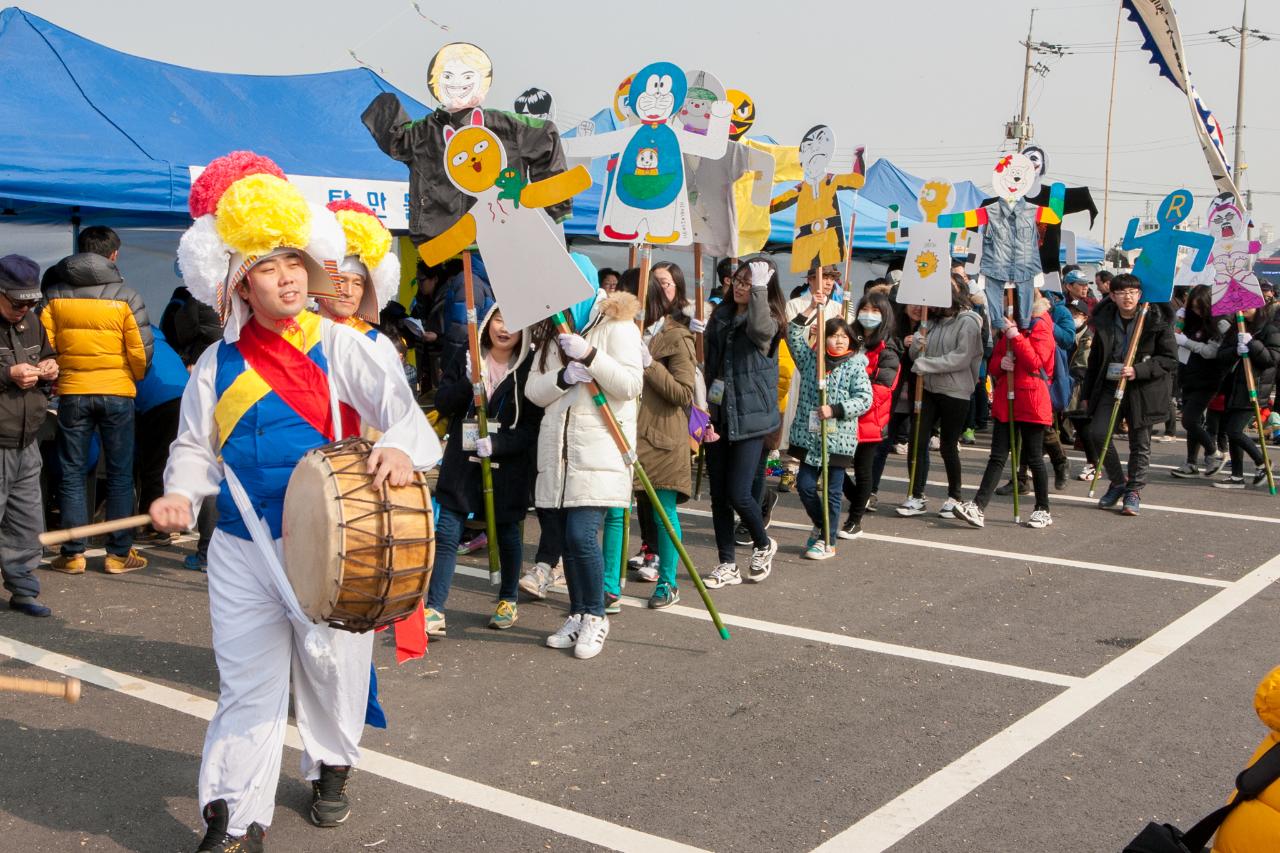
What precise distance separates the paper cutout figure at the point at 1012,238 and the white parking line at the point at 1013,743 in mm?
3161

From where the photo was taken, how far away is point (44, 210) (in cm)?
872

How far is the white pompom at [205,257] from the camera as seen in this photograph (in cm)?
381

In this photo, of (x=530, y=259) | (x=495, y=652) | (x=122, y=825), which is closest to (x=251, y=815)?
(x=122, y=825)

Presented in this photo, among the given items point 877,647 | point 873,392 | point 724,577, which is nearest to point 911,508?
point 873,392

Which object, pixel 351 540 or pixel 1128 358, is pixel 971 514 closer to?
pixel 1128 358

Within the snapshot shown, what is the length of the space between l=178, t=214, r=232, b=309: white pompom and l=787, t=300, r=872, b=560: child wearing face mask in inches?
185

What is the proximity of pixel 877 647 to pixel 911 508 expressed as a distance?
3.73 metres

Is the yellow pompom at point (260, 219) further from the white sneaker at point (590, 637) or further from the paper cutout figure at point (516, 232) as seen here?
the white sneaker at point (590, 637)

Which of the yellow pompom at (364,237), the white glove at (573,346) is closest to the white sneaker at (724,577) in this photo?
the white glove at (573,346)

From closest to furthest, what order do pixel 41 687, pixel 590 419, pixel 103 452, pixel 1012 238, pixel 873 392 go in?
1. pixel 41 687
2. pixel 590 419
3. pixel 103 452
4. pixel 873 392
5. pixel 1012 238

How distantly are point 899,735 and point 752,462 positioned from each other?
98.0 inches

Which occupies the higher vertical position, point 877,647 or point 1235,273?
point 1235,273

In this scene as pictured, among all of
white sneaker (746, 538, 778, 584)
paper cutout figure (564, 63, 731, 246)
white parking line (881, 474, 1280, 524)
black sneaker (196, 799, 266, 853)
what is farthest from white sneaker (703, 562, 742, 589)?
white parking line (881, 474, 1280, 524)

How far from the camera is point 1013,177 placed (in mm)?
9586
